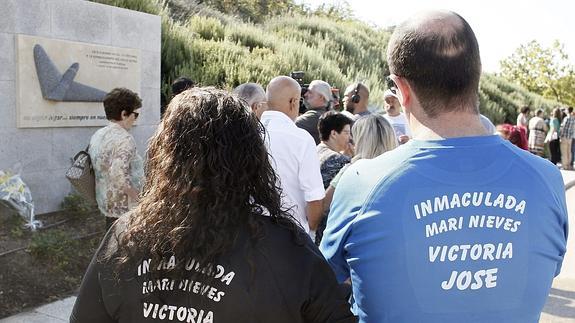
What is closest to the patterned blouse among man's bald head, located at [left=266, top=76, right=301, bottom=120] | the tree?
man's bald head, located at [left=266, top=76, right=301, bottom=120]

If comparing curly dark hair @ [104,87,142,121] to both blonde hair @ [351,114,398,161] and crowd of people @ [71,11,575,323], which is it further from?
crowd of people @ [71,11,575,323]

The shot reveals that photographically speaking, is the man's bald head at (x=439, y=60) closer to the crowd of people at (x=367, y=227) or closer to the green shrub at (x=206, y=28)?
the crowd of people at (x=367, y=227)

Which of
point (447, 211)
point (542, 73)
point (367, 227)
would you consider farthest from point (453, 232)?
Answer: point (542, 73)

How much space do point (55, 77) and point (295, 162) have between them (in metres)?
3.81

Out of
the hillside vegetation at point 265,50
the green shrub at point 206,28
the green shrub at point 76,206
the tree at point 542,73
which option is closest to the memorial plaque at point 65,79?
the green shrub at point 76,206

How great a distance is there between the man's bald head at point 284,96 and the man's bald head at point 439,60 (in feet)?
7.52

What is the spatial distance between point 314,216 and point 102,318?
7.43 feet

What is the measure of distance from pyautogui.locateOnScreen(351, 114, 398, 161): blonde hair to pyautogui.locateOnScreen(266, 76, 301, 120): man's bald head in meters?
0.58

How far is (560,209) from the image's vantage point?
168 centimetres

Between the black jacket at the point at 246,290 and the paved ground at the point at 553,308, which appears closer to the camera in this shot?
the black jacket at the point at 246,290

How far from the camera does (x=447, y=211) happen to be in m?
1.54

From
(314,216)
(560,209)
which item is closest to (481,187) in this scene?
(560,209)

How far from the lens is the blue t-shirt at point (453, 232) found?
1547 millimetres

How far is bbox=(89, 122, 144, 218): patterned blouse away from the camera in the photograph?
4316 millimetres
